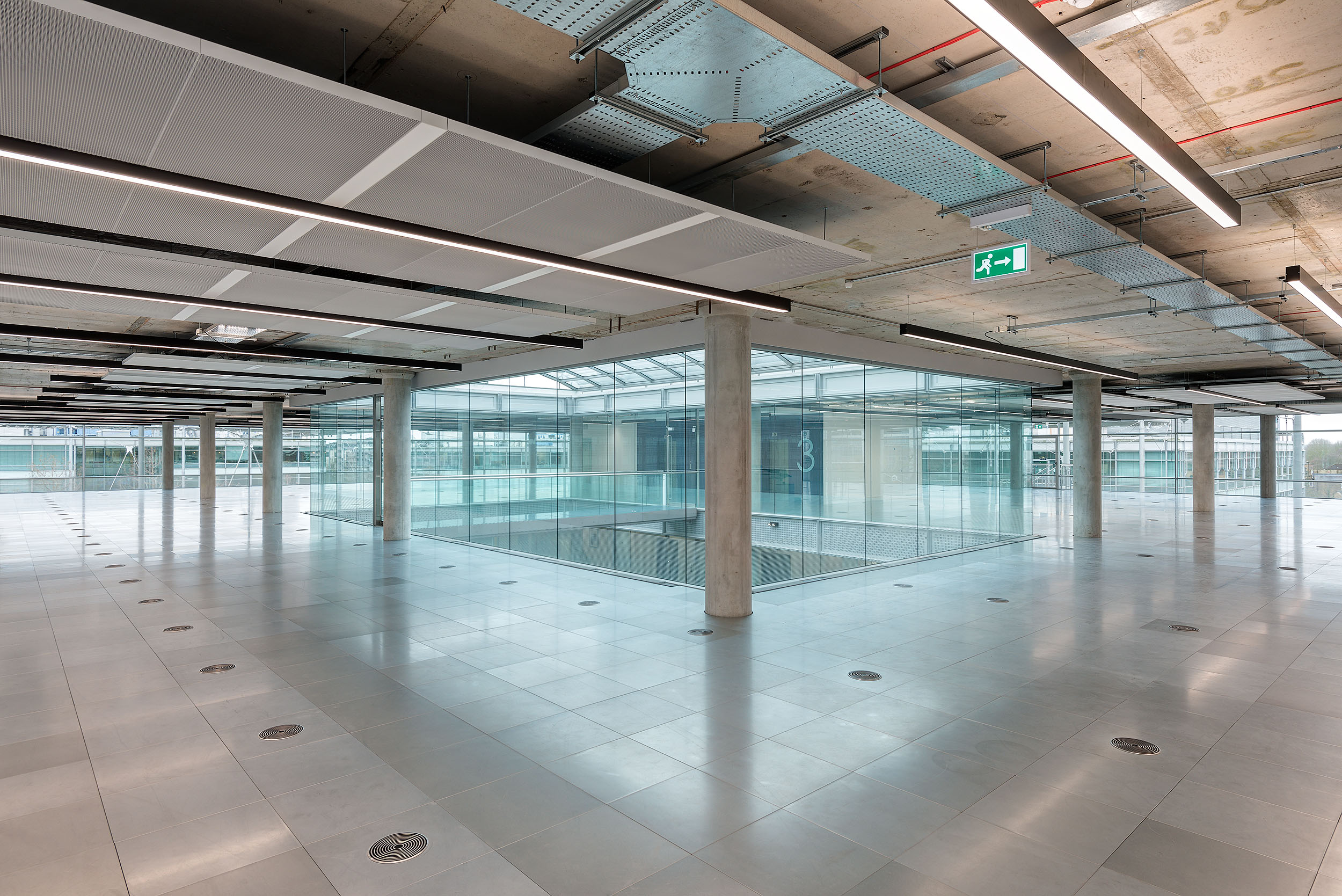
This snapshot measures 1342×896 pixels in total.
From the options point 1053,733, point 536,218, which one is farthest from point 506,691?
point 1053,733

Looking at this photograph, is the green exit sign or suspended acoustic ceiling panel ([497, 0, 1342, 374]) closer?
suspended acoustic ceiling panel ([497, 0, 1342, 374])

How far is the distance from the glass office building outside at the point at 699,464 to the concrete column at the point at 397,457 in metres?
0.54

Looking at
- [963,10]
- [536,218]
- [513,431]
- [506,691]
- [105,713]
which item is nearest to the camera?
[963,10]

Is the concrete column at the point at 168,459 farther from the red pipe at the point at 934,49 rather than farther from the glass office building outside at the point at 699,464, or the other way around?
the red pipe at the point at 934,49

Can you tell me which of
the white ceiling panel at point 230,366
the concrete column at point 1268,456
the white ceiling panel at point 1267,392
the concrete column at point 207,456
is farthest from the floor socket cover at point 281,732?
the concrete column at point 1268,456

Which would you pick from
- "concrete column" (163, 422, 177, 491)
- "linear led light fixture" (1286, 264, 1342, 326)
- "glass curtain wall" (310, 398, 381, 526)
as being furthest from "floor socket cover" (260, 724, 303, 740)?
"concrete column" (163, 422, 177, 491)

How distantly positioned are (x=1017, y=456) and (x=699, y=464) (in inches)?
386

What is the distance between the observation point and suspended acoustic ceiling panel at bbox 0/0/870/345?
2.96 meters

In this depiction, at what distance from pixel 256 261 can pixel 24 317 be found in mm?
6718

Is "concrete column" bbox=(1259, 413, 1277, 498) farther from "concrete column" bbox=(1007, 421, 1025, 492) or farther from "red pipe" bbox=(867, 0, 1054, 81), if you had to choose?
"red pipe" bbox=(867, 0, 1054, 81)

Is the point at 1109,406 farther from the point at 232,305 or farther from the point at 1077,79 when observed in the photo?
the point at 232,305

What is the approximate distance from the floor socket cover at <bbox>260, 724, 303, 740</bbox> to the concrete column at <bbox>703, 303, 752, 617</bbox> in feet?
16.2

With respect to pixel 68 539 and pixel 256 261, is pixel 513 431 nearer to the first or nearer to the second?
pixel 256 261

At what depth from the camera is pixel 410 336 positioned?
32.7ft
